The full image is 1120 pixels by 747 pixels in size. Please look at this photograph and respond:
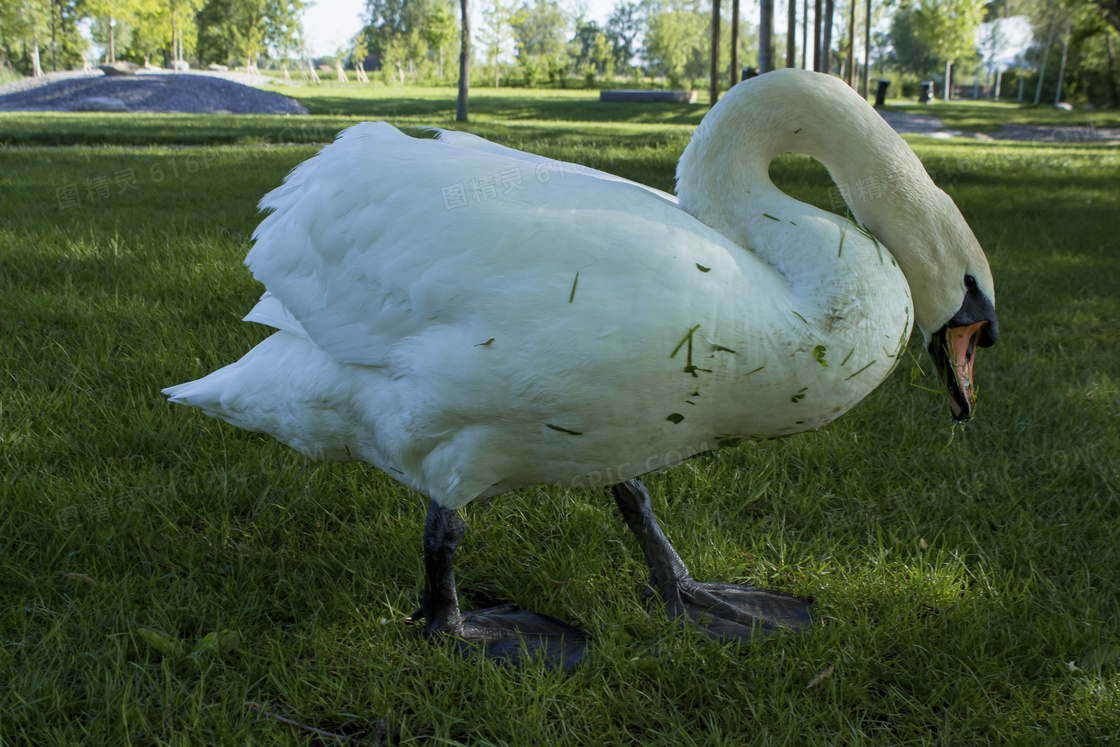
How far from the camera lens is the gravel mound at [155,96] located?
2062cm

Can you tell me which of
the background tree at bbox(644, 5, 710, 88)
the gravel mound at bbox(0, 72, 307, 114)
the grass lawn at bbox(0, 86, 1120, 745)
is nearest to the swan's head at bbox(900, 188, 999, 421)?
the grass lawn at bbox(0, 86, 1120, 745)

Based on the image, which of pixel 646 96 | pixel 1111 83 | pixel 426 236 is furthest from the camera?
pixel 1111 83

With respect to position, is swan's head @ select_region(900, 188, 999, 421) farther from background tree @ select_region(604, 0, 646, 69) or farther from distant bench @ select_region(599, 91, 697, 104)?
background tree @ select_region(604, 0, 646, 69)

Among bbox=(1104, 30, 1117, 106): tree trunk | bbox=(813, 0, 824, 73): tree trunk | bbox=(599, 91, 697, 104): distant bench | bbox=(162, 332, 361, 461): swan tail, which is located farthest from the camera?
bbox=(1104, 30, 1117, 106): tree trunk

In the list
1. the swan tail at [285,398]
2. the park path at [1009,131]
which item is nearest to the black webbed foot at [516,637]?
the swan tail at [285,398]

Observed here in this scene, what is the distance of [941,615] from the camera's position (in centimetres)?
214

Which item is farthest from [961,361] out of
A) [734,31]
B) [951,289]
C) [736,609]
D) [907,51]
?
[907,51]

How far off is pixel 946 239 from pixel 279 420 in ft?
5.66

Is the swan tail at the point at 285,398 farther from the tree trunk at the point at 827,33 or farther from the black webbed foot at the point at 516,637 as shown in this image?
the tree trunk at the point at 827,33

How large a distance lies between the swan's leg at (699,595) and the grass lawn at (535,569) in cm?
9

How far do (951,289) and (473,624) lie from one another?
1502mm

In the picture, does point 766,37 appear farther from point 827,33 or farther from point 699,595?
point 699,595

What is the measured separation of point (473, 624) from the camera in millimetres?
2148

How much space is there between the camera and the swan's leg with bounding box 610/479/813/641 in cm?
218
